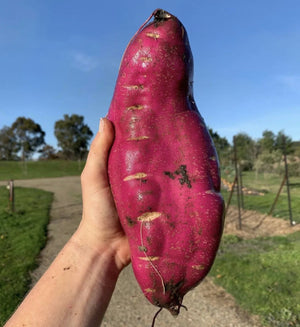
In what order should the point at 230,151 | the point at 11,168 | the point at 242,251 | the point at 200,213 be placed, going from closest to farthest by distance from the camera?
the point at 200,213, the point at 242,251, the point at 230,151, the point at 11,168

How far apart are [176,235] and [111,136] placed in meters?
0.69

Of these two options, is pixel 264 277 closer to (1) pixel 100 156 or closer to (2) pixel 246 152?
(1) pixel 100 156

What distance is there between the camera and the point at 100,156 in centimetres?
181

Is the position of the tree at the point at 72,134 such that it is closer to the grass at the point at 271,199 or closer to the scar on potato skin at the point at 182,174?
the grass at the point at 271,199

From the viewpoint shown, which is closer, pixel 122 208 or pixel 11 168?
pixel 122 208

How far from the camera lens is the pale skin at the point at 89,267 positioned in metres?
1.45

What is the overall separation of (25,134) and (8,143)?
4.49 metres

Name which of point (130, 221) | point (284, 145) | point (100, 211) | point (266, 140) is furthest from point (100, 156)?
point (266, 140)

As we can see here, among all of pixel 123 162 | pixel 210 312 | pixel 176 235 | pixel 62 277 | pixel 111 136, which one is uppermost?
pixel 111 136

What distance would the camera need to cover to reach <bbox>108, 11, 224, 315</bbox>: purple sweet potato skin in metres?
Answer: 1.51

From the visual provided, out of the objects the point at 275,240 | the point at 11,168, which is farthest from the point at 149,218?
the point at 11,168

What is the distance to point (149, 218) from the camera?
1.54 m

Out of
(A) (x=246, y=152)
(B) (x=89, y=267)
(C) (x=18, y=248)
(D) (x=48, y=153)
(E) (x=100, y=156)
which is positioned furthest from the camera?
(D) (x=48, y=153)

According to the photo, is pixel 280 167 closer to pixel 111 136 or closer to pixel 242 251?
pixel 242 251
